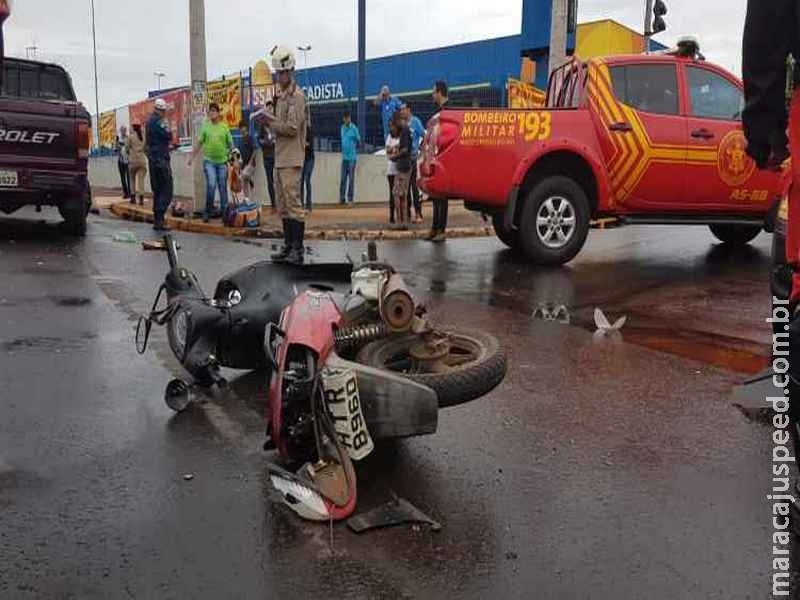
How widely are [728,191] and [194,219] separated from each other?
8388 mm

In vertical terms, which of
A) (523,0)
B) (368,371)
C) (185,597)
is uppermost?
(523,0)

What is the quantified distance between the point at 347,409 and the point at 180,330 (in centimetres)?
168

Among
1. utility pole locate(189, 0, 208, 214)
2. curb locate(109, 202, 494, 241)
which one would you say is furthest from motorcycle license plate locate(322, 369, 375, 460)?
utility pole locate(189, 0, 208, 214)

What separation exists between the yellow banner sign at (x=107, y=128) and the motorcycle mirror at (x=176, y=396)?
30.4 meters

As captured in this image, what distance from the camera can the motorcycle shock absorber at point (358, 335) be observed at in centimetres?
319

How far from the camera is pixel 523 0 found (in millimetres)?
14766

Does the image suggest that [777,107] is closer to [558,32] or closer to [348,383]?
[348,383]

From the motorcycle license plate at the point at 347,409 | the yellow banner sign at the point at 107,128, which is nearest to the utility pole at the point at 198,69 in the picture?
the motorcycle license plate at the point at 347,409

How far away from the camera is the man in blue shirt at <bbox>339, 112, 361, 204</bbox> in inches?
648

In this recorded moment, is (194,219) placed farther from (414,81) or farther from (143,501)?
(414,81)

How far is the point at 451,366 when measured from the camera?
3.49 metres

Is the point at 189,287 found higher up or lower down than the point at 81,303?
higher up

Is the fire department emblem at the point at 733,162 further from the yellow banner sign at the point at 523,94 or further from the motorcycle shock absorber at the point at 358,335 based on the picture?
the motorcycle shock absorber at the point at 358,335

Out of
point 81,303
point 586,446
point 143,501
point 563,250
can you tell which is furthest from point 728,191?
point 143,501
